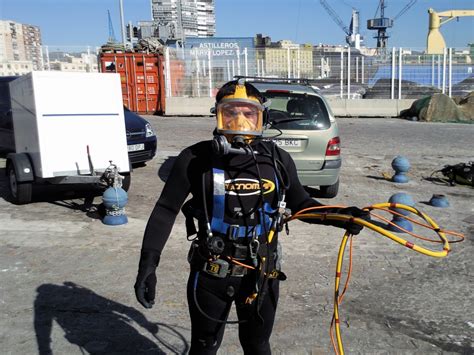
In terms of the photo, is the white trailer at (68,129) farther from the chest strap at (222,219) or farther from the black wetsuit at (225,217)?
the chest strap at (222,219)

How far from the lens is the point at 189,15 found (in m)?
77.1

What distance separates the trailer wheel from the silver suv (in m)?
3.71

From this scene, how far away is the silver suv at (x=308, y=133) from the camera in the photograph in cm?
707

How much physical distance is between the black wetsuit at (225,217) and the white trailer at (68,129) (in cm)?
444

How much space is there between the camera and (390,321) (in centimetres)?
381

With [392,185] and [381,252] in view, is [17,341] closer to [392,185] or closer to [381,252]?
[381,252]

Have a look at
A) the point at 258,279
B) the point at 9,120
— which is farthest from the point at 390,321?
the point at 9,120

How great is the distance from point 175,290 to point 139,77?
1757 centimetres

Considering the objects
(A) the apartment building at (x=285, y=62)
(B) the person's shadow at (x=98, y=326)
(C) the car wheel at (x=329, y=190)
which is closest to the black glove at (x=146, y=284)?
(B) the person's shadow at (x=98, y=326)

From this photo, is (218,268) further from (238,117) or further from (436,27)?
(436,27)

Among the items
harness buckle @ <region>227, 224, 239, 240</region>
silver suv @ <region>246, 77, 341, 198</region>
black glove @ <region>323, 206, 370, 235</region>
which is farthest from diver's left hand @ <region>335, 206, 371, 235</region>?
silver suv @ <region>246, 77, 341, 198</region>

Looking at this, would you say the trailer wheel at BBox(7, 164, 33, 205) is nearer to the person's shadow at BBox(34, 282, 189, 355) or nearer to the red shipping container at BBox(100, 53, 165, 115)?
the person's shadow at BBox(34, 282, 189, 355)

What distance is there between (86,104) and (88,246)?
2230mm

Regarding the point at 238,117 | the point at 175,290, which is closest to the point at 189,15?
the point at 175,290
